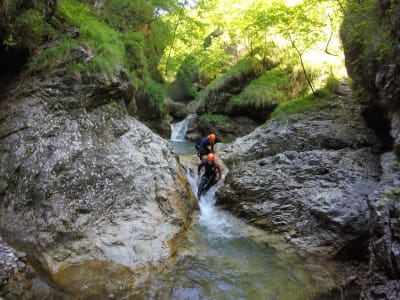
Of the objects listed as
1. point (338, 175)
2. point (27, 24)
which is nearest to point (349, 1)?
point (338, 175)

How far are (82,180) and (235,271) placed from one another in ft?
11.0

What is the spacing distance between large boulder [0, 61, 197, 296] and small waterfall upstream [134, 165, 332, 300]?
0.51m

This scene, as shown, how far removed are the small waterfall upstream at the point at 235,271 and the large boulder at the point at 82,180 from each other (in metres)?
0.51

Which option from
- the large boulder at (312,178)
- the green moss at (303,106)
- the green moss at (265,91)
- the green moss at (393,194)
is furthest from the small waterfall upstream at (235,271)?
the green moss at (265,91)

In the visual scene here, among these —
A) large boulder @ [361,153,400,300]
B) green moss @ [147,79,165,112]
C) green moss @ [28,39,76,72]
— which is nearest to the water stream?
large boulder @ [361,153,400,300]

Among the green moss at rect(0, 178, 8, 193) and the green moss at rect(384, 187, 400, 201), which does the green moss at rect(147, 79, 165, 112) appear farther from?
the green moss at rect(384, 187, 400, 201)

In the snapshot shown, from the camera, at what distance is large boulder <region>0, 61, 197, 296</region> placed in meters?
4.89

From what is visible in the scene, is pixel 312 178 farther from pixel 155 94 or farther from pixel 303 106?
pixel 155 94

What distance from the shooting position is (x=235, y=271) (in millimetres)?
5062

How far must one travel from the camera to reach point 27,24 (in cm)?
566

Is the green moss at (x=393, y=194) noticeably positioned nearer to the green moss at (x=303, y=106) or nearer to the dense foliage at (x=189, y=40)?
the green moss at (x=303, y=106)

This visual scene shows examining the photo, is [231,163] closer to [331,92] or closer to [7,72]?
[331,92]

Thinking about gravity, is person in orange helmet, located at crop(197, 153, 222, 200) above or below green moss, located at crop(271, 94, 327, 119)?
below

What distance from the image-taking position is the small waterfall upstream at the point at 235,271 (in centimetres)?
444
